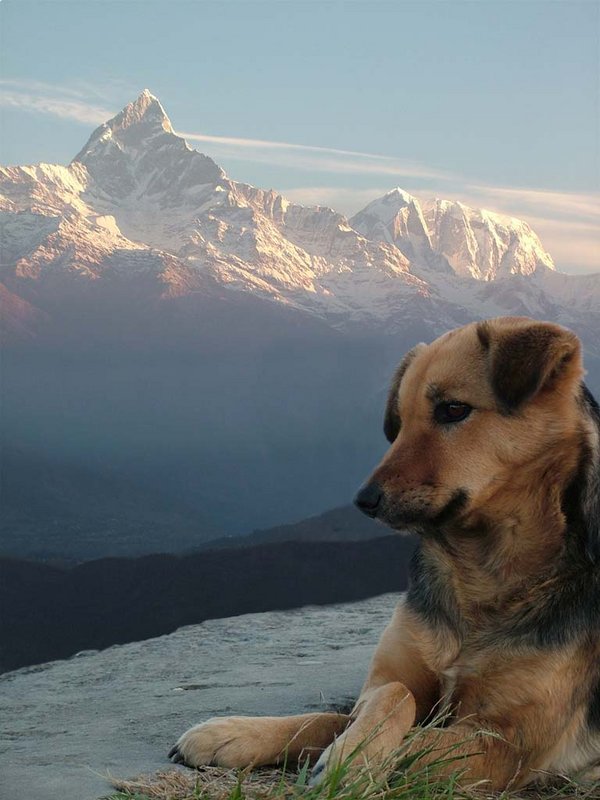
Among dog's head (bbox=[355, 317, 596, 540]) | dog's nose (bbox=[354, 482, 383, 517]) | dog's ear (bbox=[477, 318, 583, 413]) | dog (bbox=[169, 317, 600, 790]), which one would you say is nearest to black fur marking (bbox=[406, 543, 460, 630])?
dog (bbox=[169, 317, 600, 790])

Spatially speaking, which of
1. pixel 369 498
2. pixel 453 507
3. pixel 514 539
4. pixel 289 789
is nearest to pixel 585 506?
pixel 514 539

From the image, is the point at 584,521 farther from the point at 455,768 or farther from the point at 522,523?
the point at 455,768

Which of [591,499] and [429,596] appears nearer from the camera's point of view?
[591,499]

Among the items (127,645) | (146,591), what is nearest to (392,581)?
(127,645)

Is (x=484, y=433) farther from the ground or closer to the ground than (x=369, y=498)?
farther from the ground

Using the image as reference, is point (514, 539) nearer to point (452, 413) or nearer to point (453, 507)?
point (453, 507)

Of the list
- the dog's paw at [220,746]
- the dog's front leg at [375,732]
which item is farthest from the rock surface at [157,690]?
the dog's front leg at [375,732]
